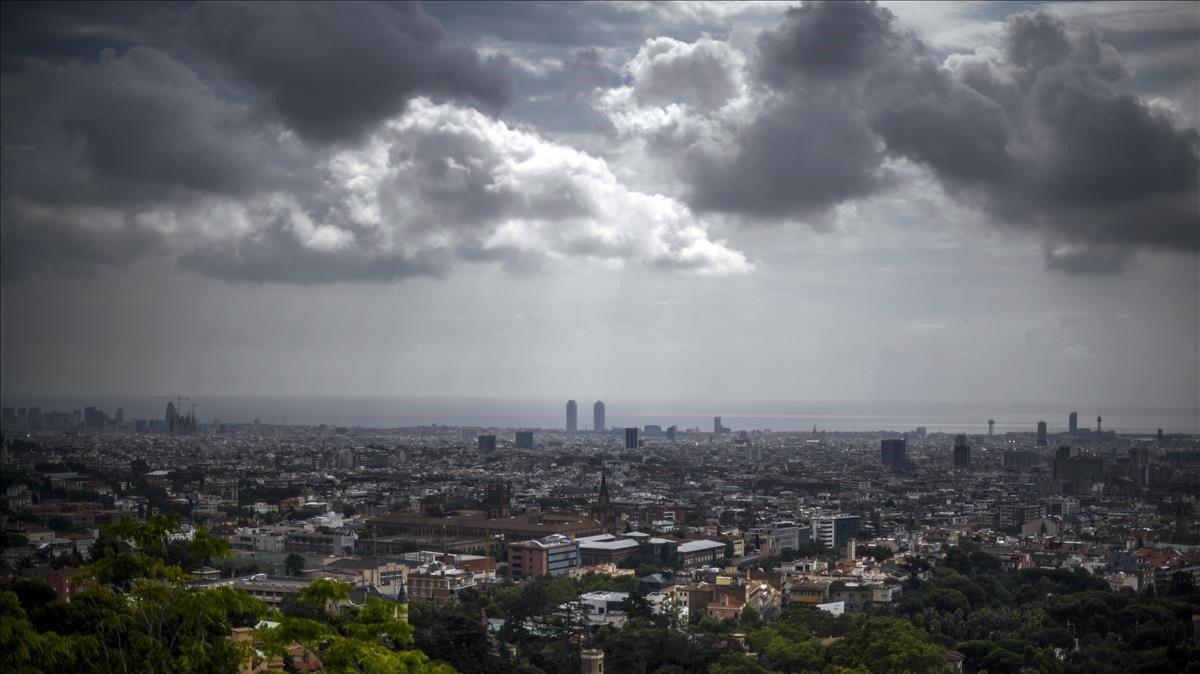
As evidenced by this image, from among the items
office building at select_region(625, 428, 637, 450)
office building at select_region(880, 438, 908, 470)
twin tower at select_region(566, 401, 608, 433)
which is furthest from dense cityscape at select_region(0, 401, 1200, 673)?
twin tower at select_region(566, 401, 608, 433)

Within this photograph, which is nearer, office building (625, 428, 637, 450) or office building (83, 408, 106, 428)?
office building (83, 408, 106, 428)

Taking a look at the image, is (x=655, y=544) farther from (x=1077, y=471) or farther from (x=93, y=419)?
(x=93, y=419)

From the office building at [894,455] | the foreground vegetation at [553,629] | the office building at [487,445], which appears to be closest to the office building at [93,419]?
the foreground vegetation at [553,629]

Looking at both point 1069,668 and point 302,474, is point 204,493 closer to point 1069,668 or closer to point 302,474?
point 302,474

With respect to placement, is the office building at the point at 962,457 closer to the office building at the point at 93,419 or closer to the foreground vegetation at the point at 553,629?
the foreground vegetation at the point at 553,629

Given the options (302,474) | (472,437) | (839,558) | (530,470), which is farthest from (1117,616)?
(472,437)

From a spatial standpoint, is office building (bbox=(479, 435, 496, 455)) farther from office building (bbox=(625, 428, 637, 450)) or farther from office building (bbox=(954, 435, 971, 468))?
office building (bbox=(954, 435, 971, 468))
